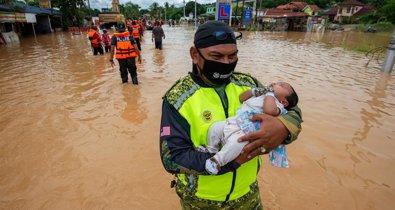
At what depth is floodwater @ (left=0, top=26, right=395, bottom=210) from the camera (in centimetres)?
338

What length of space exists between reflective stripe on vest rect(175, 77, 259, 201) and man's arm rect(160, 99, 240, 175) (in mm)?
54

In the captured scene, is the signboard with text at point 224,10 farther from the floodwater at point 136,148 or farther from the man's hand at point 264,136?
the man's hand at point 264,136

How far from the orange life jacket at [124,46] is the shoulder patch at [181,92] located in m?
Answer: 6.51

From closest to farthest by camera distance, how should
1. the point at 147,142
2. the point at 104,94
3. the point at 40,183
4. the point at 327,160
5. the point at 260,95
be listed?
the point at 260,95 → the point at 40,183 → the point at 327,160 → the point at 147,142 → the point at 104,94

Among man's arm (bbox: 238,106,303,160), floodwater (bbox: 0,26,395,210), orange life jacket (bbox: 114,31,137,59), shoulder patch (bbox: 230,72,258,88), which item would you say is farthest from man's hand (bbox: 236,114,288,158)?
orange life jacket (bbox: 114,31,137,59)

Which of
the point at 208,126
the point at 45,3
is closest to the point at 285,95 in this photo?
the point at 208,126

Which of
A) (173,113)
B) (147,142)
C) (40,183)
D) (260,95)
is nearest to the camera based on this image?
(173,113)

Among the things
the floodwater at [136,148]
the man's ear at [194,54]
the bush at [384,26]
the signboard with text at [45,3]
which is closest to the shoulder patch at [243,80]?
the man's ear at [194,54]

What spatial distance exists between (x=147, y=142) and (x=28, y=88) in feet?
19.0

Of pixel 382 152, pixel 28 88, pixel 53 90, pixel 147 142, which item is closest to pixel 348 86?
pixel 382 152

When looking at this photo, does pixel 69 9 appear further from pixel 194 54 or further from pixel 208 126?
pixel 208 126

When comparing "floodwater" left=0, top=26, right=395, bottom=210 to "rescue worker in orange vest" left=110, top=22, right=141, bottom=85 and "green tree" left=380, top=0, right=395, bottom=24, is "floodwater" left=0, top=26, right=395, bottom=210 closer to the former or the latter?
"rescue worker in orange vest" left=110, top=22, right=141, bottom=85

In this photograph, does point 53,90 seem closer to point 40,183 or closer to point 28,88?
point 28,88

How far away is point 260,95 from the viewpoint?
170cm
